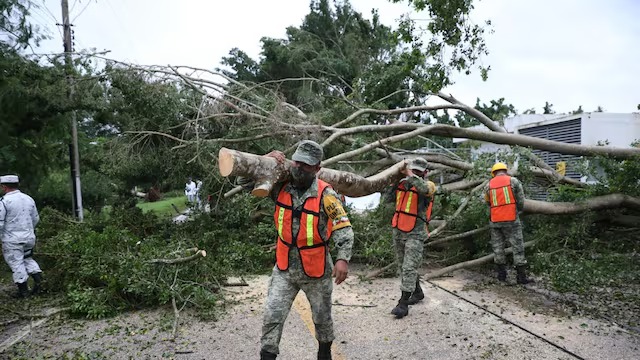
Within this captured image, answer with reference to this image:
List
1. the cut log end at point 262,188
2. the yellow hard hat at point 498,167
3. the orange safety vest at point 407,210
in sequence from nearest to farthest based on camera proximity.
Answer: the cut log end at point 262,188 → the orange safety vest at point 407,210 → the yellow hard hat at point 498,167

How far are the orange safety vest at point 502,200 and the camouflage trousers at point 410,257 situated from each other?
1.82 m

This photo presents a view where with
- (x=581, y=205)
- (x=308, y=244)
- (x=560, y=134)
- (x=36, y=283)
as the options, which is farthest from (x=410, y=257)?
(x=560, y=134)

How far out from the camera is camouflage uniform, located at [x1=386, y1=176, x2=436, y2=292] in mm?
5105

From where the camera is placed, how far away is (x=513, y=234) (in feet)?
21.4

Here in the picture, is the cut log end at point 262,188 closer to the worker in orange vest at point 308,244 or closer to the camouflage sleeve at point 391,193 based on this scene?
the worker in orange vest at point 308,244

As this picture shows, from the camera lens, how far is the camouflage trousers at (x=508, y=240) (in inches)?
255

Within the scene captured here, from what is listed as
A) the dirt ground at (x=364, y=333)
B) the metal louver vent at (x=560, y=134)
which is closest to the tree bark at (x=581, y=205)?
the dirt ground at (x=364, y=333)

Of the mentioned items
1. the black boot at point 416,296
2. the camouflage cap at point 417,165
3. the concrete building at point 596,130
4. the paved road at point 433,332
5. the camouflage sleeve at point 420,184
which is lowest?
the paved road at point 433,332

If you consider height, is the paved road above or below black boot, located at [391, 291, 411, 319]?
below

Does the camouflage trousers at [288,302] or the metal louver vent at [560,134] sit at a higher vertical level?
the metal louver vent at [560,134]

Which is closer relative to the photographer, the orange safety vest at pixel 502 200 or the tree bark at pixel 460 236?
the orange safety vest at pixel 502 200

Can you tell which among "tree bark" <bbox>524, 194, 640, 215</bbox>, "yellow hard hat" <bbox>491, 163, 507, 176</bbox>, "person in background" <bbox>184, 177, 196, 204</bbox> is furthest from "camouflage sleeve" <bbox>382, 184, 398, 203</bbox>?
"person in background" <bbox>184, 177, 196, 204</bbox>

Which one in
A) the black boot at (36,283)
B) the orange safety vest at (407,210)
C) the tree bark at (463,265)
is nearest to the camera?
the orange safety vest at (407,210)

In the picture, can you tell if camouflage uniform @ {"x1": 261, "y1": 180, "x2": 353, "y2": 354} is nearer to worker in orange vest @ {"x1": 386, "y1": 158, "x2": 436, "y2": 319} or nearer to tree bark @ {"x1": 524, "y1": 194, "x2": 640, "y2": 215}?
worker in orange vest @ {"x1": 386, "y1": 158, "x2": 436, "y2": 319}
